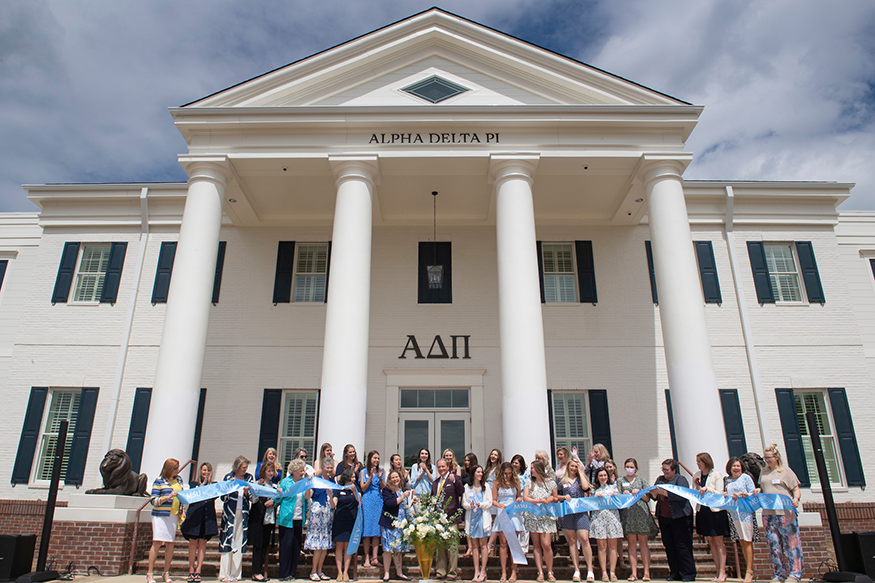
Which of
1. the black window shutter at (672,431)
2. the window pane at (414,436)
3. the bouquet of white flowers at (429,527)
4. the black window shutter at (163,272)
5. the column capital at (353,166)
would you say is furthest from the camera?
the black window shutter at (163,272)

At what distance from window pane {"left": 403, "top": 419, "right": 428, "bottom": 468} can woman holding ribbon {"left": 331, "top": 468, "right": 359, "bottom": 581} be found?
19.2 feet

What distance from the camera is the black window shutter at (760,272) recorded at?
50.3ft

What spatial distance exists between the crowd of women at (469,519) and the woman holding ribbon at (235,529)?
14 millimetres

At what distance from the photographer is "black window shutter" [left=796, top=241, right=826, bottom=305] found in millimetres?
15383

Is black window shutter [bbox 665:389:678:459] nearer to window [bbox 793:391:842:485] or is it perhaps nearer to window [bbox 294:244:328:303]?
window [bbox 793:391:842:485]

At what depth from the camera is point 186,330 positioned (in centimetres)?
1162

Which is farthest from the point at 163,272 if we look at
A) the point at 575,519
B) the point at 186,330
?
the point at 575,519

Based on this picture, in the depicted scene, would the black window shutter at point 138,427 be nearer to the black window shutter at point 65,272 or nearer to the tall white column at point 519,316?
the black window shutter at point 65,272

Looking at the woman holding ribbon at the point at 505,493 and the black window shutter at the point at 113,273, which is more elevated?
the black window shutter at the point at 113,273

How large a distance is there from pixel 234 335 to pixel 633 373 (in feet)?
32.3

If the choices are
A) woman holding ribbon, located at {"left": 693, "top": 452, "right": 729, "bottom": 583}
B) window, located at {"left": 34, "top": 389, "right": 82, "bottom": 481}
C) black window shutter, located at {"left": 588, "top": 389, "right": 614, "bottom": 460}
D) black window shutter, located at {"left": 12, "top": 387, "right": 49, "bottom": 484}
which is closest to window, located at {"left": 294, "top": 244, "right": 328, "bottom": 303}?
window, located at {"left": 34, "top": 389, "right": 82, "bottom": 481}

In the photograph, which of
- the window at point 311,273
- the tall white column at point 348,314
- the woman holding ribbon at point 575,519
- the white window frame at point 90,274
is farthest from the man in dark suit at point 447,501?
the white window frame at point 90,274

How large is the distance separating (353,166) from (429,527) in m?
7.78

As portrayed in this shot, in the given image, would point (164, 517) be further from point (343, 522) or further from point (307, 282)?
point (307, 282)
